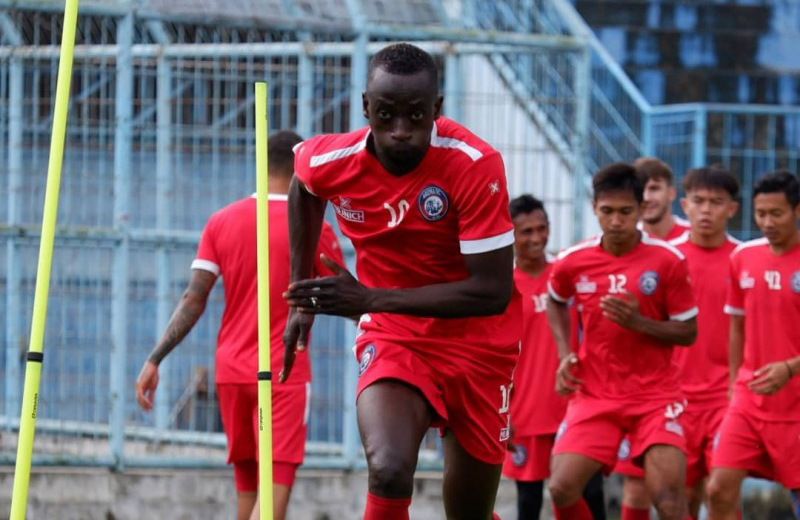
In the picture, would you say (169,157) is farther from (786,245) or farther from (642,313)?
(786,245)

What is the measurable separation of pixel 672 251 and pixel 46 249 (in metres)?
3.96

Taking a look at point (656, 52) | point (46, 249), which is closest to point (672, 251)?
point (46, 249)

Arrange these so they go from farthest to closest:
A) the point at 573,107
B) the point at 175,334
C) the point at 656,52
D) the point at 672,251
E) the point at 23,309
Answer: the point at 656,52, the point at 573,107, the point at 23,309, the point at 672,251, the point at 175,334

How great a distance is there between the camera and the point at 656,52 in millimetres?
15609

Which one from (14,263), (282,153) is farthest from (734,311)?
(14,263)

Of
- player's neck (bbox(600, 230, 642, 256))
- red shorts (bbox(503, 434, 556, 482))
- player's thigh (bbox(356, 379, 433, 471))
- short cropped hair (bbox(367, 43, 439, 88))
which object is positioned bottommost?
red shorts (bbox(503, 434, 556, 482))

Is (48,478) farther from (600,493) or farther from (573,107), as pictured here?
(573,107)

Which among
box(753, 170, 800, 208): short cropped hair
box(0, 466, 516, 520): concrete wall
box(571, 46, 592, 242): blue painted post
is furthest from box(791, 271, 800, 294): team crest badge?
box(0, 466, 516, 520): concrete wall

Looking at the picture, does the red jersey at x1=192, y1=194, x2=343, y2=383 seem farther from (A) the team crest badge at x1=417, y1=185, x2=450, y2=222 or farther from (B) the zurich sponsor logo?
(A) the team crest badge at x1=417, y1=185, x2=450, y2=222

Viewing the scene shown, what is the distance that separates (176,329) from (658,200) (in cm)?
346

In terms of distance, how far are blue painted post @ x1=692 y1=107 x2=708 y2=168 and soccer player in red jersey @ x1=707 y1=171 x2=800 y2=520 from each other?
8.89ft

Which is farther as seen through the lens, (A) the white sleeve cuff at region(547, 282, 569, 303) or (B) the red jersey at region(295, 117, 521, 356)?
(A) the white sleeve cuff at region(547, 282, 569, 303)

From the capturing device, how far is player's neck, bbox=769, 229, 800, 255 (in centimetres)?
847

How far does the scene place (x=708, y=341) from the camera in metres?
9.34
